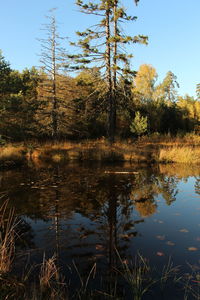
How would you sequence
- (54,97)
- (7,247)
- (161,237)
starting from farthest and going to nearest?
(54,97), (161,237), (7,247)

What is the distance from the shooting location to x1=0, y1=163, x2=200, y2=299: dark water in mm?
3643

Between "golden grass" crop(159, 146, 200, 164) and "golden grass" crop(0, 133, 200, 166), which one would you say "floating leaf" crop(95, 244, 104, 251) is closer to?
"golden grass" crop(0, 133, 200, 166)

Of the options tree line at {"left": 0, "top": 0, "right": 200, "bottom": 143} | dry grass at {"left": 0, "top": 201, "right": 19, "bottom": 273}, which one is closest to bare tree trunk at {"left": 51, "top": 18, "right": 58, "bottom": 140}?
tree line at {"left": 0, "top": 0, "right": 200, "bottom": 143}

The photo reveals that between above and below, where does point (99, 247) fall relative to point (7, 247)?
below

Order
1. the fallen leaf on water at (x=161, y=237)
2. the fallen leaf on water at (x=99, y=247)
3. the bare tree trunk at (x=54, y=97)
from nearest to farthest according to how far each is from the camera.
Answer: the fallen leaf on water at (x=99, y=247) → the fallen leaf on water at (x=161, y=237) → the bare tree trunk at (x=54, y=97)

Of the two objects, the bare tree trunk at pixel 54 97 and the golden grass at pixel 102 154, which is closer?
the golden grass at pixel 102 154

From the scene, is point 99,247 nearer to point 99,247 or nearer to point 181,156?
point 99,247

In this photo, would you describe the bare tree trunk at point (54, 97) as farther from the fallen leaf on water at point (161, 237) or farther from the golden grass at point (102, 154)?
the fallen leaf on water at point (161, 237)

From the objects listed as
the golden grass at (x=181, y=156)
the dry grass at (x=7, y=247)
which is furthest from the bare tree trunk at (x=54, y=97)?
the dry grass at (x=7, y=247)

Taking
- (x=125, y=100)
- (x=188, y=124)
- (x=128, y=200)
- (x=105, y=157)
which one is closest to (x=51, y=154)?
(x=105, y=157)

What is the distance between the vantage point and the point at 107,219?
5.20 metres

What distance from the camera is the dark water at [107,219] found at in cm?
364

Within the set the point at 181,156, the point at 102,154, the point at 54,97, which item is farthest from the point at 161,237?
the point at 54,97

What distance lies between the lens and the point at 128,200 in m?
6.59
